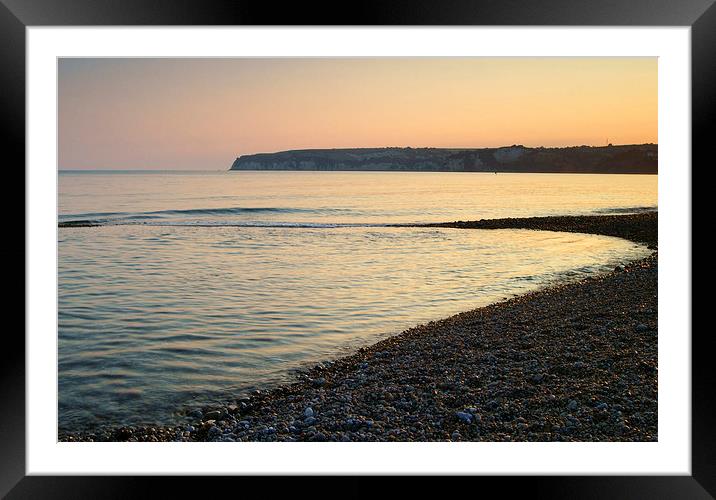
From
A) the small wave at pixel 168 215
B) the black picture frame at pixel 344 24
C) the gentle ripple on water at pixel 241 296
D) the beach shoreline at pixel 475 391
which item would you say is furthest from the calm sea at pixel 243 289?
the black picture frame at pixel 344 24

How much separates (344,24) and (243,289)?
699cm

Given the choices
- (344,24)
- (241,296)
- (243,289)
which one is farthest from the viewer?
(243,289)

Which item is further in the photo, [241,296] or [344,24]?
[241,296]

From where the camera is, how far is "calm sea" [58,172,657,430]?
16.6 feet

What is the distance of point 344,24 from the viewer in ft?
8.13

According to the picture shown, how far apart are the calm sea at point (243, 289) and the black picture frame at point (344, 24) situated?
1684 millimetres

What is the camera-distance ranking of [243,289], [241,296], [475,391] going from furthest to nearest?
[243,289], [241,296], [475,391]

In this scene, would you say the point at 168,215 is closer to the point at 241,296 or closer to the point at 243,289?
the point at 243,289

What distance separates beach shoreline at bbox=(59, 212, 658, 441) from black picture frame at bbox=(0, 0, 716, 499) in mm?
716

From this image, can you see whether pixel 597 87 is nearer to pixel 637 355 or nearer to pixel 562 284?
pixel 562 284

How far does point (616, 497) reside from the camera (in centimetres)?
262

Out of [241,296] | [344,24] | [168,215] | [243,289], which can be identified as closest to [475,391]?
[344,24]

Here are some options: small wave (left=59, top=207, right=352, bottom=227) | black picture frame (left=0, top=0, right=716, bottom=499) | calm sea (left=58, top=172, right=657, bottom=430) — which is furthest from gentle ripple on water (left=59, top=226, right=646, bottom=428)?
small wave (left=59, top=207, right=352, bottom=227)

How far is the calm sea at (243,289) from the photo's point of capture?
5059 millimetres
